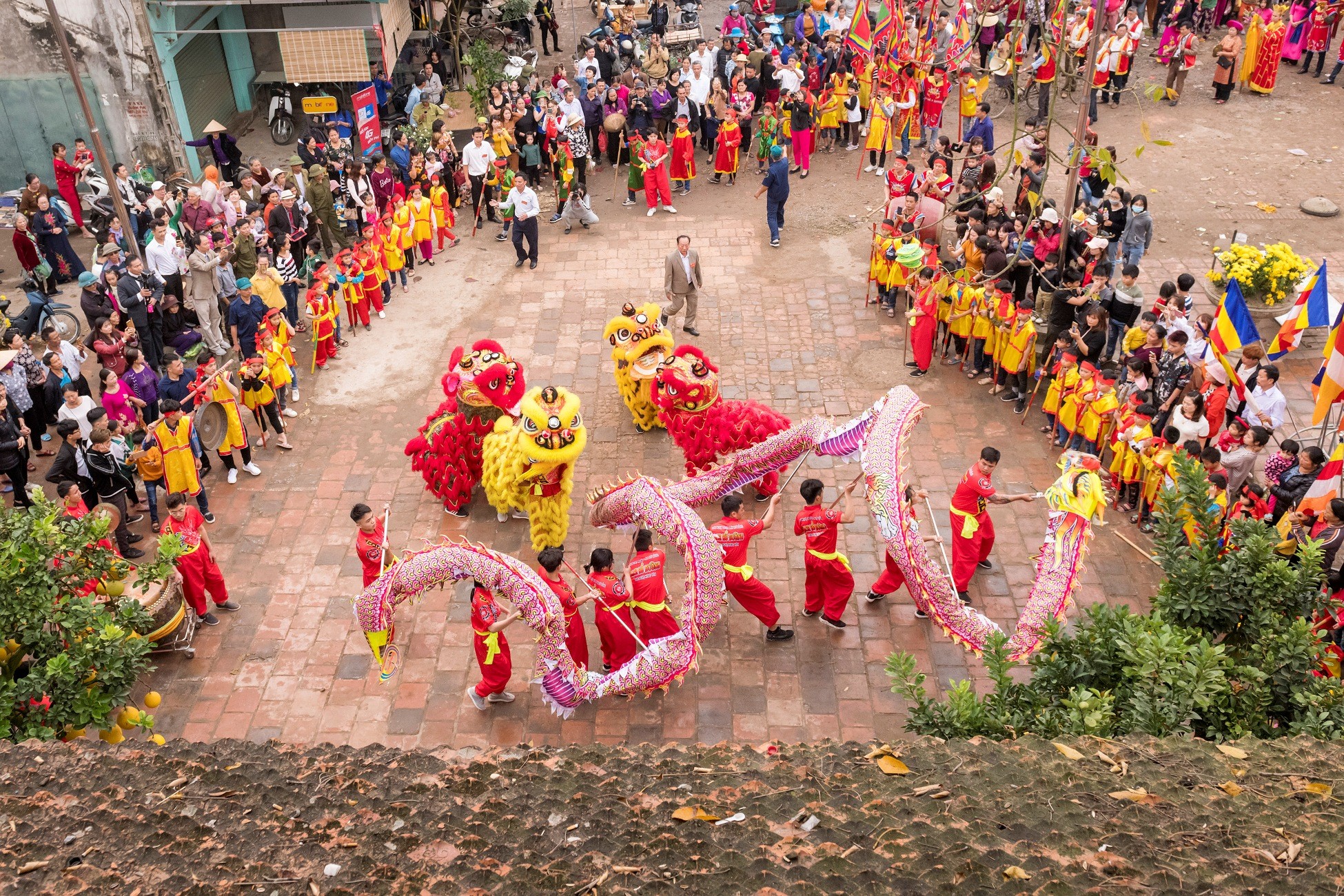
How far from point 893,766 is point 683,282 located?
30.4 ft

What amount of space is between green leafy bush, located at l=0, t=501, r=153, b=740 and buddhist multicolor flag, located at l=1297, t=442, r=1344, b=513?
8.63 meters

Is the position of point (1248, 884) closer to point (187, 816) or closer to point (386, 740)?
point (187, 816)

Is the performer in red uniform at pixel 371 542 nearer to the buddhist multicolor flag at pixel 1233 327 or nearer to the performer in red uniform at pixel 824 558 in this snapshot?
the performer in red uniform at pixel 824 558

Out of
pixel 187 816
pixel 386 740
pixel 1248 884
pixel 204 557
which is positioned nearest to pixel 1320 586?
pixel 1248 884

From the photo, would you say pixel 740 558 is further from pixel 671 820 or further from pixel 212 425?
pixel 212 425

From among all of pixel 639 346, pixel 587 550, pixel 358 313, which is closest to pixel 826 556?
pixel 587 550

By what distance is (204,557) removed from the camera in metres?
9.43

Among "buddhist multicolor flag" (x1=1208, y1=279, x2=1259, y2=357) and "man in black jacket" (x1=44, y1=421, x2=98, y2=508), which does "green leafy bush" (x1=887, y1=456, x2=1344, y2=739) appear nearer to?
"buddhist multicolor flag" (x1=1208, y1=279, x2=1259, y2=357)

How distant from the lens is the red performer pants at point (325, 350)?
1345cm

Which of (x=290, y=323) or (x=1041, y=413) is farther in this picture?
(x=290, y=323)

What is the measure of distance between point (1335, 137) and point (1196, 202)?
3.96 meters

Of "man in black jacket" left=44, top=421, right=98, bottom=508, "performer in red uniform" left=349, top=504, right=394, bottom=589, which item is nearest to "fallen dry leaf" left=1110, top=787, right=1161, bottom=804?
"performer in red uniform" left=349, top=504, right=394, bottom=589

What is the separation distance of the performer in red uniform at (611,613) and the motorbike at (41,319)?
25.8 ft

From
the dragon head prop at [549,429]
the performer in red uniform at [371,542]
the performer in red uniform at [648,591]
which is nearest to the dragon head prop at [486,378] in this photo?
the dragon head prop at [549,429]
